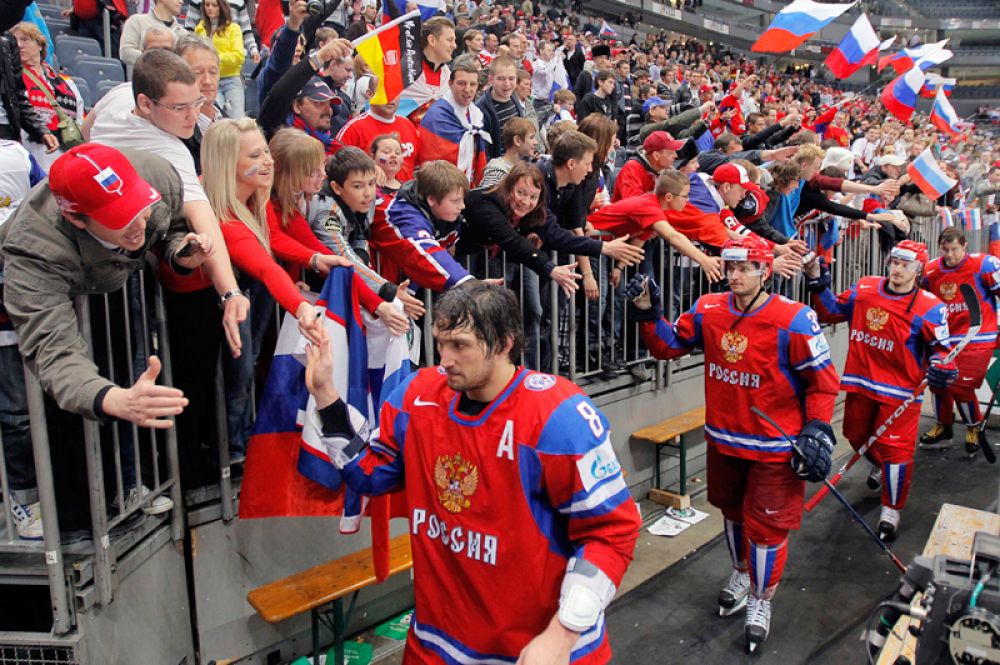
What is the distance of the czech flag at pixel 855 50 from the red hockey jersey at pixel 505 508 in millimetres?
12285

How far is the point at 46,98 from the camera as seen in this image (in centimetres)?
523

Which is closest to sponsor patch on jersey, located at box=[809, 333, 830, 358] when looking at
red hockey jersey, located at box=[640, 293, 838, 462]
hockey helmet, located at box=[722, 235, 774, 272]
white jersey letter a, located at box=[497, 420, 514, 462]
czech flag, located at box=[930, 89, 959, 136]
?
red hockey jersey, located at box=[640, 293, 838, 462]

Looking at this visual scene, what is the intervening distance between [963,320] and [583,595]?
8.15 metres

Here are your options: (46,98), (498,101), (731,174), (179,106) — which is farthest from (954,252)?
(46,98)

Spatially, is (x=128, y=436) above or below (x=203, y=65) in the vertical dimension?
below

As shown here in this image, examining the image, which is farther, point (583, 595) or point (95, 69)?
point (95, 69)

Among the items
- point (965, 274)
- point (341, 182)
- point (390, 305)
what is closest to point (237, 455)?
point (390, 305)

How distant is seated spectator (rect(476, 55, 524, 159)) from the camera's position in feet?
21.7

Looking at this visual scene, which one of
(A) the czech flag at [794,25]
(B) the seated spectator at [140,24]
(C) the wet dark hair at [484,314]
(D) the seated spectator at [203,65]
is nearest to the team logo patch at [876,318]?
(A) the czech flag at [794,25]

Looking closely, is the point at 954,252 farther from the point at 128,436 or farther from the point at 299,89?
the point at 128,436

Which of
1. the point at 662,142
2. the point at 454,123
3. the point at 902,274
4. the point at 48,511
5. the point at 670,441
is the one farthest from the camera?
the point at 670,441

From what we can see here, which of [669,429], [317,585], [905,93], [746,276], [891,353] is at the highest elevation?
[905,93]

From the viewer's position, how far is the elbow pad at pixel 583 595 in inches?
96.5

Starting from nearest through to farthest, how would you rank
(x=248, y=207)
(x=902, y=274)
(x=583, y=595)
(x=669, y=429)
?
(x=583, y=595) < (x=248, y=207) < (x=902, y=274) < (x=669, y=429)
